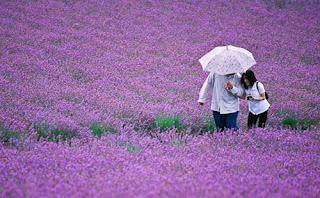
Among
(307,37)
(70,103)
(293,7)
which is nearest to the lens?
(70,103)

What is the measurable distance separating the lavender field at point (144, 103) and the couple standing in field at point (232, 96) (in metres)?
0.41

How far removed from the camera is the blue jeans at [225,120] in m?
6.40

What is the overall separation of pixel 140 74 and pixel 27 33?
3723 mm

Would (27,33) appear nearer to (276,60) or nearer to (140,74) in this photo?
(140,74)

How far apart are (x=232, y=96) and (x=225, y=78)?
271mm

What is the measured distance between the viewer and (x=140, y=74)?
9.30 m

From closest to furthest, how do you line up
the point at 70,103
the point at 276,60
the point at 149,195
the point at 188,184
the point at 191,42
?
the point at 149,195 → the point at 188,184 → the point at 70,103 → the point at 276,60 → the point at 191,42

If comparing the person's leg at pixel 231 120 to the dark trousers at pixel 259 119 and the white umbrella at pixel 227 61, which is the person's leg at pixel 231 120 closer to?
the dark trousers at pixel 259 119

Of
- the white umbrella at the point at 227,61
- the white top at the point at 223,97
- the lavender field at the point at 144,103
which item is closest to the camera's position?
the lavender field at the point at 144,103

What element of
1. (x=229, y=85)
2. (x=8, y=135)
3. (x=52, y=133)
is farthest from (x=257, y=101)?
(x=8, y=135)

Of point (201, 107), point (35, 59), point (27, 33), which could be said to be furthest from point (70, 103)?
point (27, 33)

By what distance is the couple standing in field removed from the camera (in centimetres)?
636

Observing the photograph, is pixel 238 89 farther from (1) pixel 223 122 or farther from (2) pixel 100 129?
(2) pixel 100 129

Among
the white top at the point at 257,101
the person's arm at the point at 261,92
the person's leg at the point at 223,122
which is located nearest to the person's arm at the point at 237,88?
the white top at the point at 257,101
